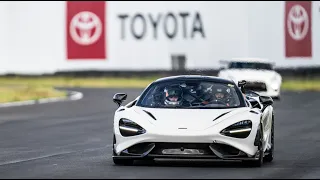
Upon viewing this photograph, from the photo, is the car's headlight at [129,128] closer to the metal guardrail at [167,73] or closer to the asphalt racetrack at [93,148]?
the asphalt racetrack at [93,148]

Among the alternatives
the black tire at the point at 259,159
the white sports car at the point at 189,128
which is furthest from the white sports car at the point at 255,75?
the black tire at the point at 259,159

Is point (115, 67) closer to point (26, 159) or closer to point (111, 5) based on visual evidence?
point (111, 5)

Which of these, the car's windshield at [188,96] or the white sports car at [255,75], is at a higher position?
the car's windshield at [188,96]

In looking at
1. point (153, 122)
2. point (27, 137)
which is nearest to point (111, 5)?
point (27, 137)

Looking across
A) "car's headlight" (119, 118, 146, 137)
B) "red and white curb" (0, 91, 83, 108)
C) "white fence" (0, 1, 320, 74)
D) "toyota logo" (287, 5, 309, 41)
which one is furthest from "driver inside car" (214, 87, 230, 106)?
"toyota logo" (287, 5, 309, 41)

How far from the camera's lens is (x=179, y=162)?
15.2 metres

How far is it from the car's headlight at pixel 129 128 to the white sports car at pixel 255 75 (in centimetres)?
2111

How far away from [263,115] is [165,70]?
31.5 m

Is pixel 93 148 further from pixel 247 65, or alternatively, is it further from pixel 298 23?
pixel 298 23

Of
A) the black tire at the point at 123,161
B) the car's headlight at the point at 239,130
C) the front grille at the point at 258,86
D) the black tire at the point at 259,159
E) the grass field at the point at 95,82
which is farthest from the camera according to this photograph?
the grass field at the point at 95,82

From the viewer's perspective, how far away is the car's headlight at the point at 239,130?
14.1 m

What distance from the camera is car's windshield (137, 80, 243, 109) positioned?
15.0m

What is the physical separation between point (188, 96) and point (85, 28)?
33359mm

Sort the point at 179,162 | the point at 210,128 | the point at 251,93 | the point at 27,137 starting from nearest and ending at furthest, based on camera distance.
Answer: the point at 210,128 < the point at 179,162 < the point at 251,93 < the point at 27,137
